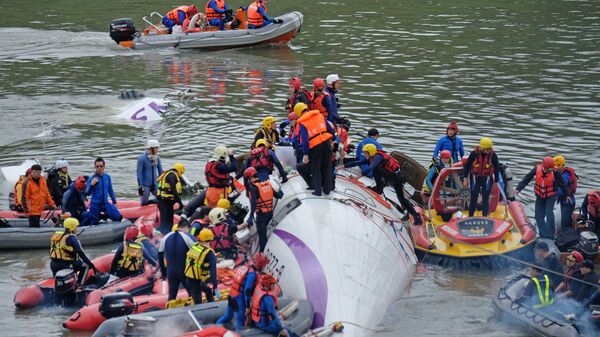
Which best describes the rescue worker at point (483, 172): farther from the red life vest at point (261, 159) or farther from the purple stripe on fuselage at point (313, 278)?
the purple stripe on fuselage at point (313, 278)

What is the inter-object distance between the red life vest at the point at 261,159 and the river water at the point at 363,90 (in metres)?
3.18

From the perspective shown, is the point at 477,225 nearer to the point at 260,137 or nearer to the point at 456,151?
the point at 456,151

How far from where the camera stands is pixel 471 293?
53.5 ft

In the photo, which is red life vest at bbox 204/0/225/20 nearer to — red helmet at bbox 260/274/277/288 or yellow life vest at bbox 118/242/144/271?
yellow life vest at bbox 118/242/144/271

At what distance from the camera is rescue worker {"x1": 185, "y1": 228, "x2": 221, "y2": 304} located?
1395 cm

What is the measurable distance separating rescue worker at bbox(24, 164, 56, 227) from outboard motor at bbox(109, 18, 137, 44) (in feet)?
60.5

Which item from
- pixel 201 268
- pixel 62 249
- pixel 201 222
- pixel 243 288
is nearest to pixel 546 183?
pixel 201 222

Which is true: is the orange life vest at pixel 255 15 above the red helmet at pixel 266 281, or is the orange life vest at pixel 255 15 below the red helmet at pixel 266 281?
above

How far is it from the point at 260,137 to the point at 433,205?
364cm

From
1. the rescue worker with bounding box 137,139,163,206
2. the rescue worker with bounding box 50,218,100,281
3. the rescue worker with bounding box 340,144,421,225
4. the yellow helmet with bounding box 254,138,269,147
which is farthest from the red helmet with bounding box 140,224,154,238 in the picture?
the rescue worker with bounding box 340,144,421,225

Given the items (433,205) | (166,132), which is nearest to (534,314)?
(433,205)

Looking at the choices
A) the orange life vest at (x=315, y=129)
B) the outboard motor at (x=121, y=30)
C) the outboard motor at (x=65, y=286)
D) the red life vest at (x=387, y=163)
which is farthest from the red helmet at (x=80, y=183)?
the outboard motor at (x=121, y=30)

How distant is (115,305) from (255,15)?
24.3 m

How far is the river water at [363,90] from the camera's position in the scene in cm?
1745
